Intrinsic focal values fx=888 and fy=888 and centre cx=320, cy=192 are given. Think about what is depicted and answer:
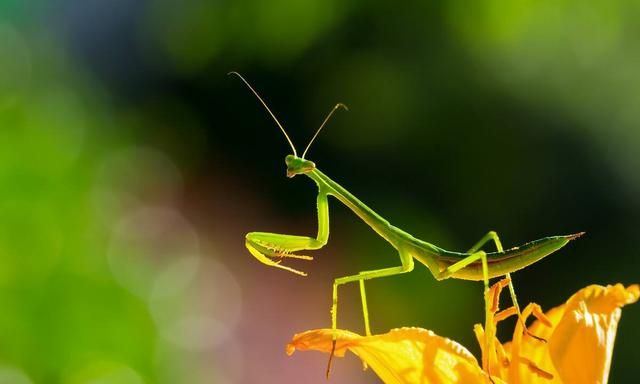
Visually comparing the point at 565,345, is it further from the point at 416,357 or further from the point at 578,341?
the point at 416,357

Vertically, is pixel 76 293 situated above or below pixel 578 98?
below

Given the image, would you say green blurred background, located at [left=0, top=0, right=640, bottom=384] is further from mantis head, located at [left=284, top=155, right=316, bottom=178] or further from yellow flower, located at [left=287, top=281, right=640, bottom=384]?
yellow flower, located at [left=287, top=281, right=640, bottom=384]

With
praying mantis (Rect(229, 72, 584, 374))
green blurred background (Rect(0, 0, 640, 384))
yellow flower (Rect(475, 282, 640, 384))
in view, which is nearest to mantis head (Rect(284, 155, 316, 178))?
praying mantis (Rect(229, 72, 584, 374))

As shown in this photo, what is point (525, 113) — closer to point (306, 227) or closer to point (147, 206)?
point (306, 227)

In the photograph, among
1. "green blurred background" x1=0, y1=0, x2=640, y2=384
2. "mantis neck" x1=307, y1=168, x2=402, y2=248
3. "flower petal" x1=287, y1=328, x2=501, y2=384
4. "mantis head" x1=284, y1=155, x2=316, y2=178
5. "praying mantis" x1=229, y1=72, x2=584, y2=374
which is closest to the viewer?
"flower petal" x1=287, y1=328, x2=501, y2=384

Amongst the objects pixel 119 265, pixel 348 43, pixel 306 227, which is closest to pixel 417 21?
pixel 348 43

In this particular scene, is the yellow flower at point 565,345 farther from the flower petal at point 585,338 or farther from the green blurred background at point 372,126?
the green blurred background at point 372,126

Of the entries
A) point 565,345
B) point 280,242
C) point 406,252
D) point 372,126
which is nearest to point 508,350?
point 565,345
